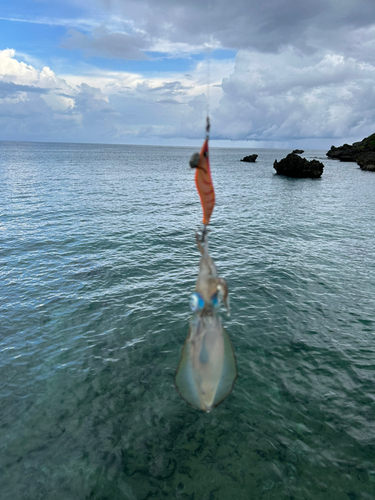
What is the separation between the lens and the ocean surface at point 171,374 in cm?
799

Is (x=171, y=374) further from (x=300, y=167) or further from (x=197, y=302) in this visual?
(x=300, y=167)

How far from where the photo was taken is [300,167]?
287 ft

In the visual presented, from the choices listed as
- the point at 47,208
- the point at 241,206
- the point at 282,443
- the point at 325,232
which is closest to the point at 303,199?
the point at 241,206

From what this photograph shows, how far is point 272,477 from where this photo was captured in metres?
7.93

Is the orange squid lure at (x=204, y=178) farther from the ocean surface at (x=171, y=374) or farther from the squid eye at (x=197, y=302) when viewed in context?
the ocean surface at (x=171, y=374)

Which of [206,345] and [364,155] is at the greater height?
[364,155]

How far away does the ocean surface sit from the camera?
7988mm

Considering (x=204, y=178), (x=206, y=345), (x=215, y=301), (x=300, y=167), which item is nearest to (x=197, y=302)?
(x=215, y=301)

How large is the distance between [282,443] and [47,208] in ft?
126

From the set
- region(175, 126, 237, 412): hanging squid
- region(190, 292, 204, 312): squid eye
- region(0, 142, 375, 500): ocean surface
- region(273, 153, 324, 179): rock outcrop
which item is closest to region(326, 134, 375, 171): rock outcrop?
region(273, 153, 324, 179): rock outcrop

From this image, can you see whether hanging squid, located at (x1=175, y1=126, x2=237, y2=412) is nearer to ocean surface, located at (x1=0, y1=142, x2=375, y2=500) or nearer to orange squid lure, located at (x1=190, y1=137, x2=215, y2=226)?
orange squid lure, located at (x1=190, y1=137, x2=215, y2=226)

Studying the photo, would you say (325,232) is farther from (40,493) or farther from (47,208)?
(47,208)

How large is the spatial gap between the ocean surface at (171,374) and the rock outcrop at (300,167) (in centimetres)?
6659

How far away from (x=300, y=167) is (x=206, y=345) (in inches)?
3692
